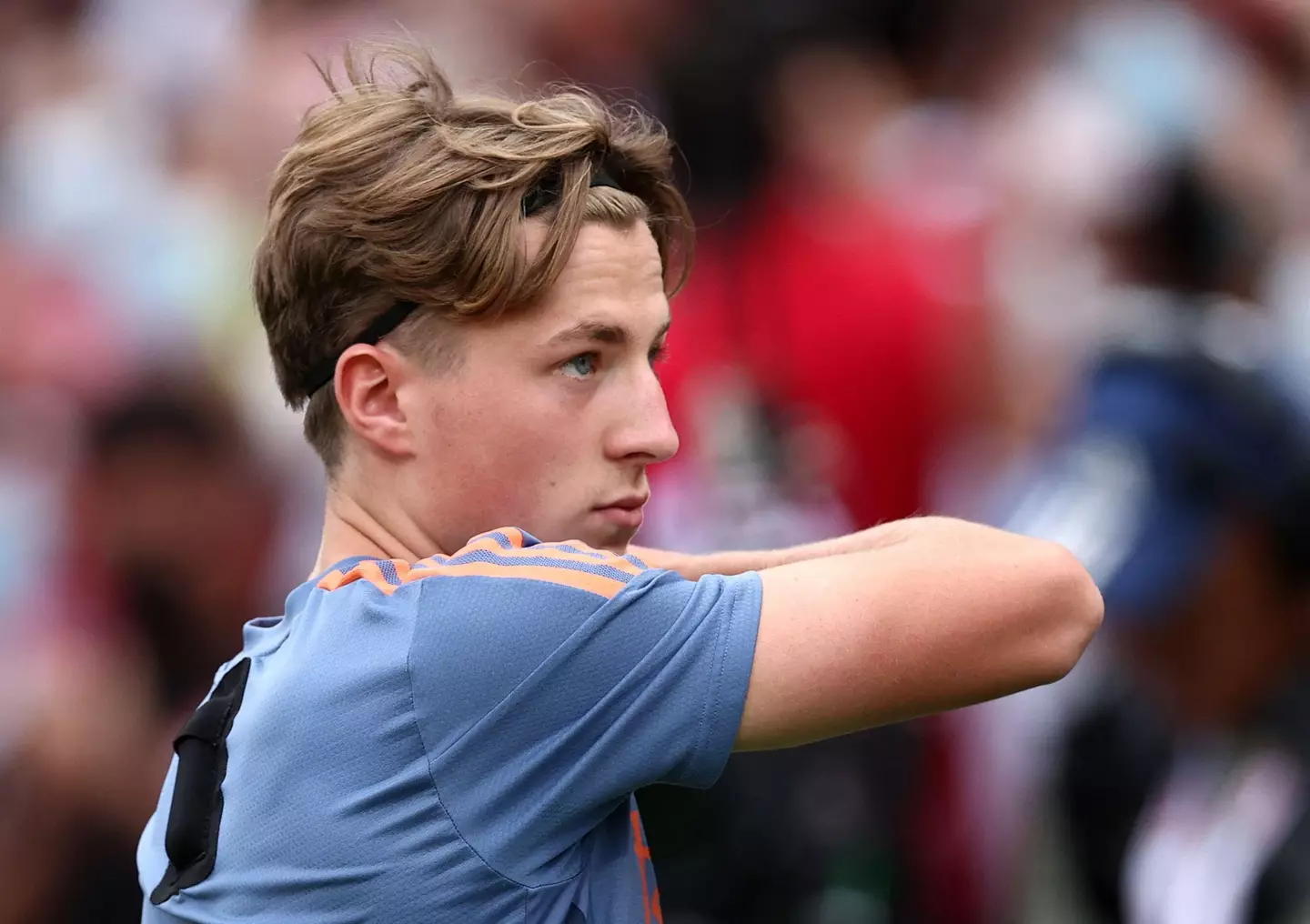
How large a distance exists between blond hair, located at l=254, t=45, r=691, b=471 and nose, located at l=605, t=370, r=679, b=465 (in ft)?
0.56

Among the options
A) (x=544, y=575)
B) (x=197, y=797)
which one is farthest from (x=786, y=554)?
(x=197, y=797)

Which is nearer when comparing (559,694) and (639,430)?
(559,694)

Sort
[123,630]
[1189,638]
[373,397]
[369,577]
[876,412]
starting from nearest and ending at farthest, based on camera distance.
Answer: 1. [369,577]
2. [373,397]
3. [1189,638]
4. [876,412]
5. [123,630]

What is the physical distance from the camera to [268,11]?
6.21 metres

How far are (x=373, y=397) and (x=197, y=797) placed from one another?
20.2 inches

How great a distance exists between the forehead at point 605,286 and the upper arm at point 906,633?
38cm

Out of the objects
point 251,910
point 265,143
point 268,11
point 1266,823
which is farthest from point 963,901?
point 268,11

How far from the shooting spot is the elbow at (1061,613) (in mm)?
1795

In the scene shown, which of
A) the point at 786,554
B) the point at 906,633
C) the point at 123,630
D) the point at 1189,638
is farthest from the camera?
the point at 123,630

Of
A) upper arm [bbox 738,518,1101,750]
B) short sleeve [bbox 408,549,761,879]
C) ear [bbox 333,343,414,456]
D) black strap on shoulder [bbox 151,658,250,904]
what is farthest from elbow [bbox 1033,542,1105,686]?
black strap on shoulder [bbox 151,658,250,904]

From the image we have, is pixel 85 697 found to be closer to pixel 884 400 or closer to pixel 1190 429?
pixel 884 400

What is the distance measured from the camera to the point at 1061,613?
1806 mm

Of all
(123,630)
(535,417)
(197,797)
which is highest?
(535,417)

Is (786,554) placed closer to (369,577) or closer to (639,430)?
(639,430)
